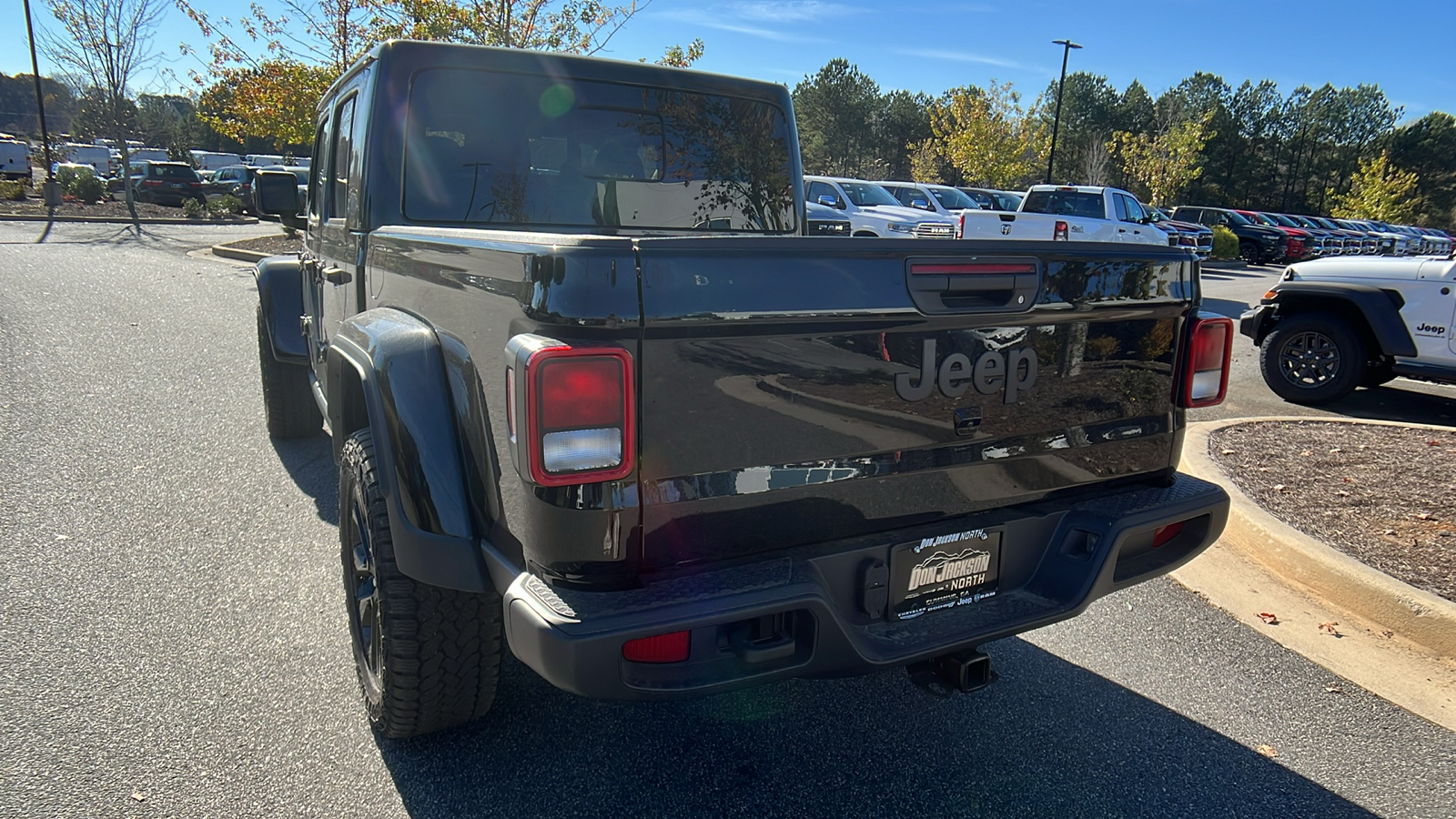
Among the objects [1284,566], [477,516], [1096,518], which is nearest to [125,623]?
[477,516]

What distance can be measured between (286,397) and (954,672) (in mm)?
4640

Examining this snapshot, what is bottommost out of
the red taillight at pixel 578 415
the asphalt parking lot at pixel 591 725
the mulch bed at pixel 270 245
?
the asphalt parking lot at pixel 591 725

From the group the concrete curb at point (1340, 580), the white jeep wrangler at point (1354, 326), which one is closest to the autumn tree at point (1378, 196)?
the white jeep wrangler at point (1354, 326)

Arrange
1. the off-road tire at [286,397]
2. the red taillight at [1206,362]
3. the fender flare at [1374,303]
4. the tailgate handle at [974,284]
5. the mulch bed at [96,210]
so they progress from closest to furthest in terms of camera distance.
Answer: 1. the tailgate handle at [974,284]
2. the red taillight at [1206,362]
3. the off-road tire at [286,397]
4. the fender flare at [1374,303]
5. the mulch bed at [96,210]

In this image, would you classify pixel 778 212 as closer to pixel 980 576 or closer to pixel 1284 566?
pixel 980 576

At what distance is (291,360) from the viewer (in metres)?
4.98

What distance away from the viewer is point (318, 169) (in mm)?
4523

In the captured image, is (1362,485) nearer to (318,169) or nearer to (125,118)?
(318,169)

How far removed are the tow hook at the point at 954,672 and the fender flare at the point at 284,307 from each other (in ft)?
12.5

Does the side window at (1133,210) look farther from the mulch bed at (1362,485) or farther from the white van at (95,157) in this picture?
the white van at (95,157)

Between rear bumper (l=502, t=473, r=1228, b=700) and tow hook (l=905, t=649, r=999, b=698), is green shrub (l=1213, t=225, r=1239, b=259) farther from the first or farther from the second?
tow hook (l=905, t=649, r=999, b=698)

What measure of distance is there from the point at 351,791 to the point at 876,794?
4.80 feet

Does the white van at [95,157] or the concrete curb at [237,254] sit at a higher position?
the white van at [95,157]

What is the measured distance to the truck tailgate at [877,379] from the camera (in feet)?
6.31
